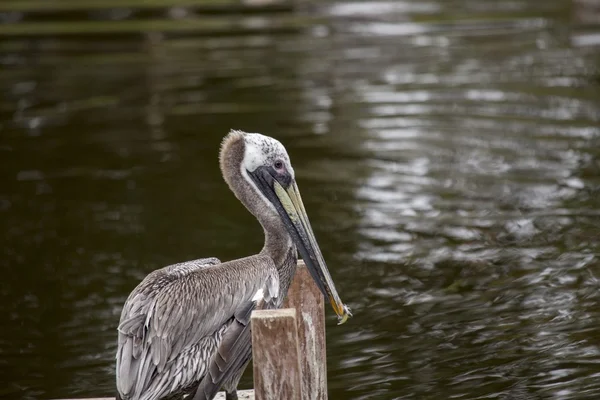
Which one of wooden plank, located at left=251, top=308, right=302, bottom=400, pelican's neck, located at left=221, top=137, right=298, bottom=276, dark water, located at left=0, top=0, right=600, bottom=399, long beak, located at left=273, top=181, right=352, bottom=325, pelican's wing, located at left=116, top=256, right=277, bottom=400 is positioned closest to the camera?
wooden plank, located at left=251, top=308, right=302, bottom=400

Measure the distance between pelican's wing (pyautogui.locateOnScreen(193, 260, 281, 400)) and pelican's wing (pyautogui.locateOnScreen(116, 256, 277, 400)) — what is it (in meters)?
0.03

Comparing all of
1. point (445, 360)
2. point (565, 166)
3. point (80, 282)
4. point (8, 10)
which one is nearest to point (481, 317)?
point (445, 360)

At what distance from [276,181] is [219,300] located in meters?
0.65

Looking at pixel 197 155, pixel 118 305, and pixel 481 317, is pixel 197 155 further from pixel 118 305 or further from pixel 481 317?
pixel 481 317

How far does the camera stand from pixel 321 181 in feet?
32.7

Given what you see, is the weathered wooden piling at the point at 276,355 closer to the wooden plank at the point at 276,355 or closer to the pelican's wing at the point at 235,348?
the wooden plank at the point at 276,355

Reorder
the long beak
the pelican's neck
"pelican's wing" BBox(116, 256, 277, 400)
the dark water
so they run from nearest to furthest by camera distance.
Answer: "pelican's wing" BBox(116, 256, 277, 400), the long beak, the pelican's neck, the dark water

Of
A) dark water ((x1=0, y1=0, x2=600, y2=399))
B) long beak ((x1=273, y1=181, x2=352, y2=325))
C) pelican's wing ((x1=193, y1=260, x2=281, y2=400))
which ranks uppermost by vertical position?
long beak ((x1=273, y1=181, x2=352, y2=325))

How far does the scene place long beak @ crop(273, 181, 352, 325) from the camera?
4.63 m

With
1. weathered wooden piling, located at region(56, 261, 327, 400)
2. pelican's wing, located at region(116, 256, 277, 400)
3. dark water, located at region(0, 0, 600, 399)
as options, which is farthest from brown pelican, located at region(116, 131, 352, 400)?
dark water, located at region(0, 0, 600, 399)

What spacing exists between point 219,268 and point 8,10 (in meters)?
18.2

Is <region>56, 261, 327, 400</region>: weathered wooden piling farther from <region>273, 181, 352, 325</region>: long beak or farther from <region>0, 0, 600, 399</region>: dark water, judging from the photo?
<region>0, 0, 600, 399</region>: dark water

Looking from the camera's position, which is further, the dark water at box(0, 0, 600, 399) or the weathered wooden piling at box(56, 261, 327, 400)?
the dark water at box(0, 0, 600, 399)

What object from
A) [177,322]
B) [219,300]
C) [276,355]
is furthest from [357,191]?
[276,355]
